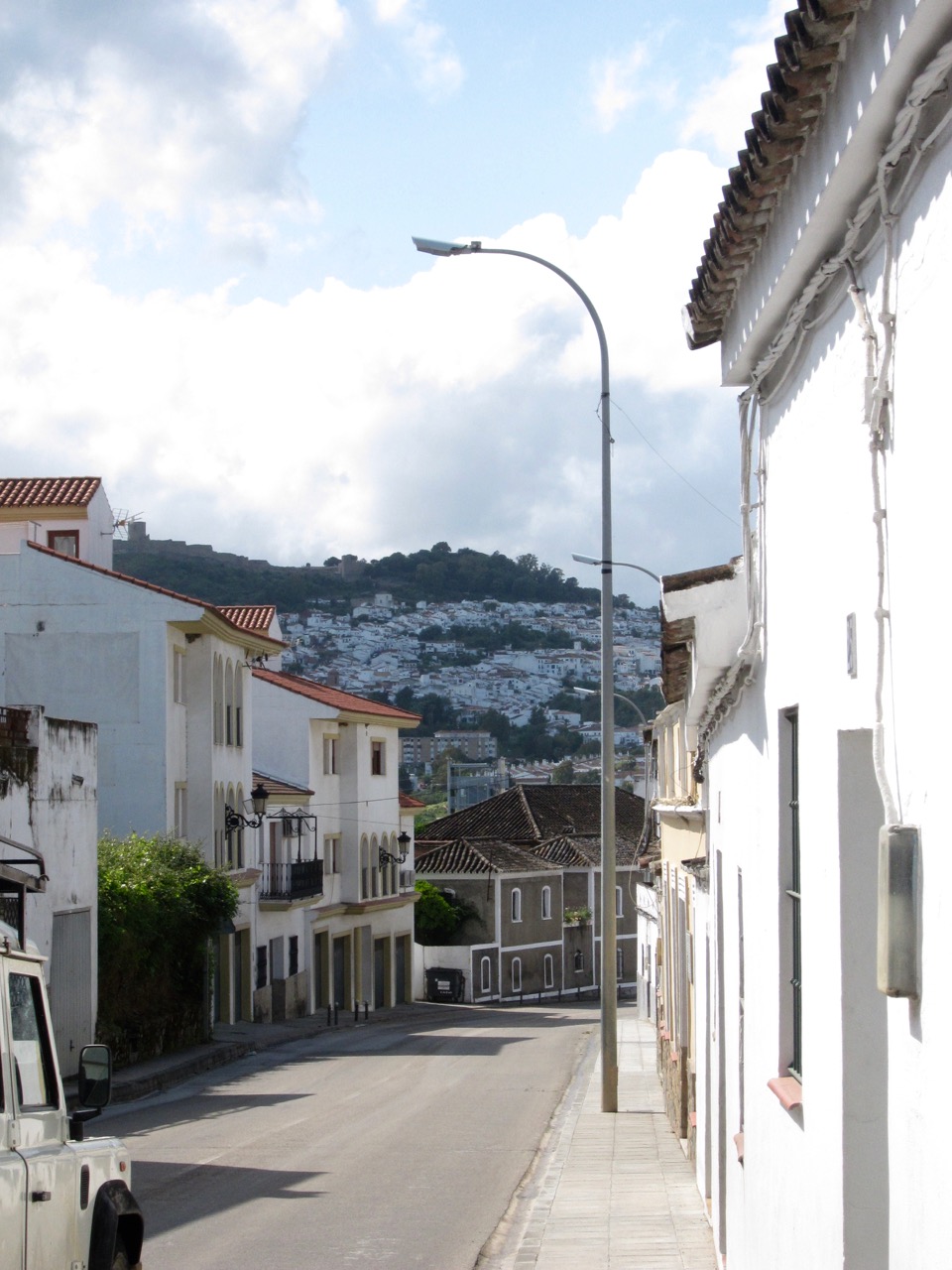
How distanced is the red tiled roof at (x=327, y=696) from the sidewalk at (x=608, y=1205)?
3003 cm

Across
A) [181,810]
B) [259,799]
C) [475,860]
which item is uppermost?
[259,799]

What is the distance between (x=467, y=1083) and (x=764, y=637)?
69.4 feet

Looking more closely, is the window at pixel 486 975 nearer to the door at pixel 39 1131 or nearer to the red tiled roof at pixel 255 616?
the red tiled roof at pixel 255 616

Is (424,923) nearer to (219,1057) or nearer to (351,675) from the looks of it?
(219,1057)

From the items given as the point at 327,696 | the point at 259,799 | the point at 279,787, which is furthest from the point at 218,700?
the point at 327,696

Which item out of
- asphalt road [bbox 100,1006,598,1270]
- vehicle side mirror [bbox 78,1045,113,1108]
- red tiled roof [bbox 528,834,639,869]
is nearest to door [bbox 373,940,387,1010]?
red tiled roof [bbox 528,834,639,869]

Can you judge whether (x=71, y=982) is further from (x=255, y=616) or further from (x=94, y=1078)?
(x=255, y=616)

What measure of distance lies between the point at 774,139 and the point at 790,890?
3055mm

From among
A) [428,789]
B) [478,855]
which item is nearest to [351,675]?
[428,789]

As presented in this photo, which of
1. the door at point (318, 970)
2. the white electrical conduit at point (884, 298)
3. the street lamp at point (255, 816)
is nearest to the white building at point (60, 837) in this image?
the street lamp at point (255, 816)

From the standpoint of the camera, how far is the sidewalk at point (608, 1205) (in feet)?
39.2

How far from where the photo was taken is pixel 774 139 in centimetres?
528

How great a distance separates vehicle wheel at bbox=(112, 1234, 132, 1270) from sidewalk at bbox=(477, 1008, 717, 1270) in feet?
15.4

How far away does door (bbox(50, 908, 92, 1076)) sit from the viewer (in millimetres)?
24859
